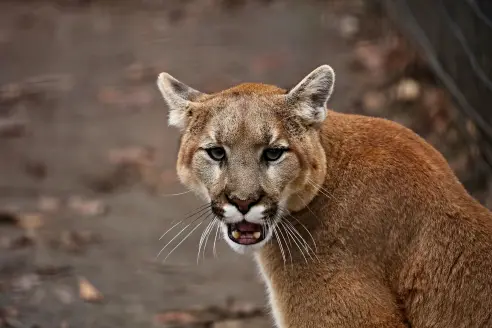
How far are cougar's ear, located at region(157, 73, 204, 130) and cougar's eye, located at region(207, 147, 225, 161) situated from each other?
432 millimetres

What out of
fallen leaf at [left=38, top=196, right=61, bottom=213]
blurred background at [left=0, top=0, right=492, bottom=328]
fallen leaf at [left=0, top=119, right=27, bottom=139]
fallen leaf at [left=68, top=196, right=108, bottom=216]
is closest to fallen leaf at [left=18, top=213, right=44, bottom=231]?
blurred background at [left=0, top=0, right=492, bottom=328]

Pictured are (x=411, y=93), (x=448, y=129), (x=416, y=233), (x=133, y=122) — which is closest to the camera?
(x=416, y=233)

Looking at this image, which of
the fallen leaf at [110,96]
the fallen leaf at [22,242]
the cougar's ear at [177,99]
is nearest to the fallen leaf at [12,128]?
the fallen leaf at [110,96]

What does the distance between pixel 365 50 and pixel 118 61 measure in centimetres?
349

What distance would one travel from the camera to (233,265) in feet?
29.7

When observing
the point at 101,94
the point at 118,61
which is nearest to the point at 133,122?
the point at 101,94

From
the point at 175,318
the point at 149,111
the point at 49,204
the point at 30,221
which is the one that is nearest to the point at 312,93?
the point at 175,318

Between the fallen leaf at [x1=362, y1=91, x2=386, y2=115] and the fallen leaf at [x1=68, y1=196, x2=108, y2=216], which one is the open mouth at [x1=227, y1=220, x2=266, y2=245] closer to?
the fallen leaf at [x1=68, y1=196, x2=108, y2=216]

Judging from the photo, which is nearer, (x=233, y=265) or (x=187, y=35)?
(x=233, y=265)

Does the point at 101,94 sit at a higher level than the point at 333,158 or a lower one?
lower

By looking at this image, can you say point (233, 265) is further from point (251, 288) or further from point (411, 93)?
point (411, 93)

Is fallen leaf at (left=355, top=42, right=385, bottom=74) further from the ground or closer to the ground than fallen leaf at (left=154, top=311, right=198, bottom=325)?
further from the ground

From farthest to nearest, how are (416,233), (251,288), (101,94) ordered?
1. (101,94)
2. (251,288)
3. (416,233)

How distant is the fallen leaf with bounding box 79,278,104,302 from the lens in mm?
8469
